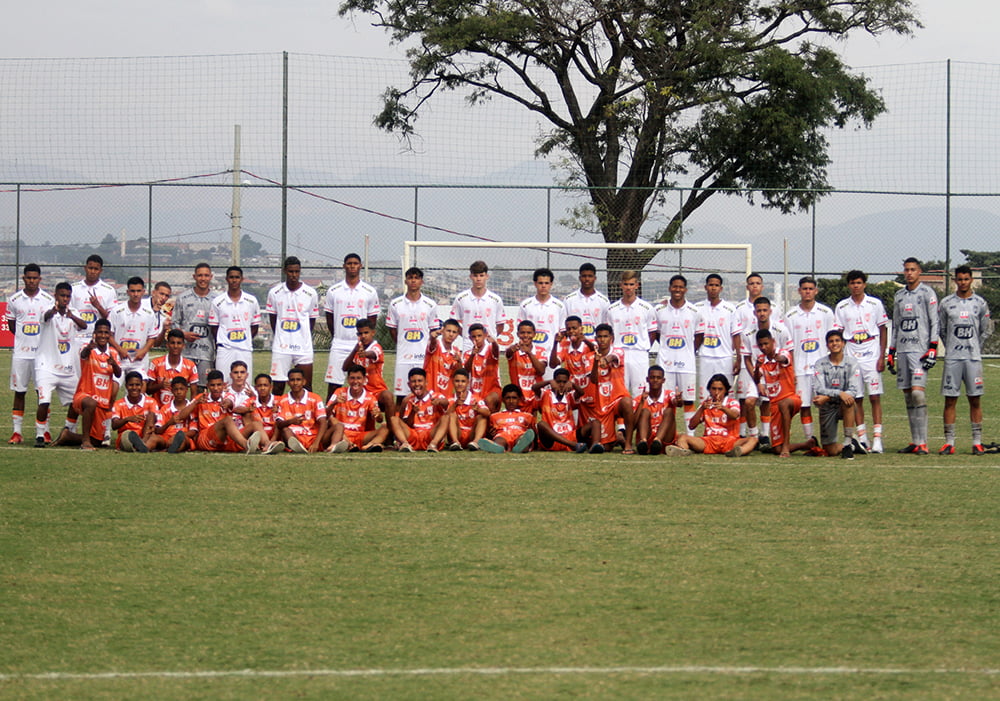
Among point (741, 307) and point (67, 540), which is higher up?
point (741, 307)

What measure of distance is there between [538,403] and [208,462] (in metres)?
3.14

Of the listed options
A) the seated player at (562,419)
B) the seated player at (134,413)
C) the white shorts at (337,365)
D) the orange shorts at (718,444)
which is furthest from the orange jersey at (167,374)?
the orange shorts at (718,444)

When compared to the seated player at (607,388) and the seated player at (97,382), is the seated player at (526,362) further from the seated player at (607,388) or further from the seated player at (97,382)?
the seated player at (97,382)

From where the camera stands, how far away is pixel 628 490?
8.34 m

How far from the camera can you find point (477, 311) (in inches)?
461

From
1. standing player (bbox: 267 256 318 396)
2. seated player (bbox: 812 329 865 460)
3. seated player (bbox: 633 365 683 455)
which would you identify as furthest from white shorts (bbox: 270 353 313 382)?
seated player (bbox: 812 329 865 460)

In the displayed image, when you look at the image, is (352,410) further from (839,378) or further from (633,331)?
(839,378)

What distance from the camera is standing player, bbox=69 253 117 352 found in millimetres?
11644

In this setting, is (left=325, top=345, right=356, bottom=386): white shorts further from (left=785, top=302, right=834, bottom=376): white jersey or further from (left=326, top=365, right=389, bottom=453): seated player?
(left=785, top=302, right=834, bottom=376): white jersey

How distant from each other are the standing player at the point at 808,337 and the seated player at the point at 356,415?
12.8 feet

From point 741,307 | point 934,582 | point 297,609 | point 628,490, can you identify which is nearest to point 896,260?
point 741,307

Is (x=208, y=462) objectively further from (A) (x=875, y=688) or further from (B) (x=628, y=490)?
(A) (x=875, y=688)

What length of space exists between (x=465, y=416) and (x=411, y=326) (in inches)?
47.4

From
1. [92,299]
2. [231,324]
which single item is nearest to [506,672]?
[231,324]
